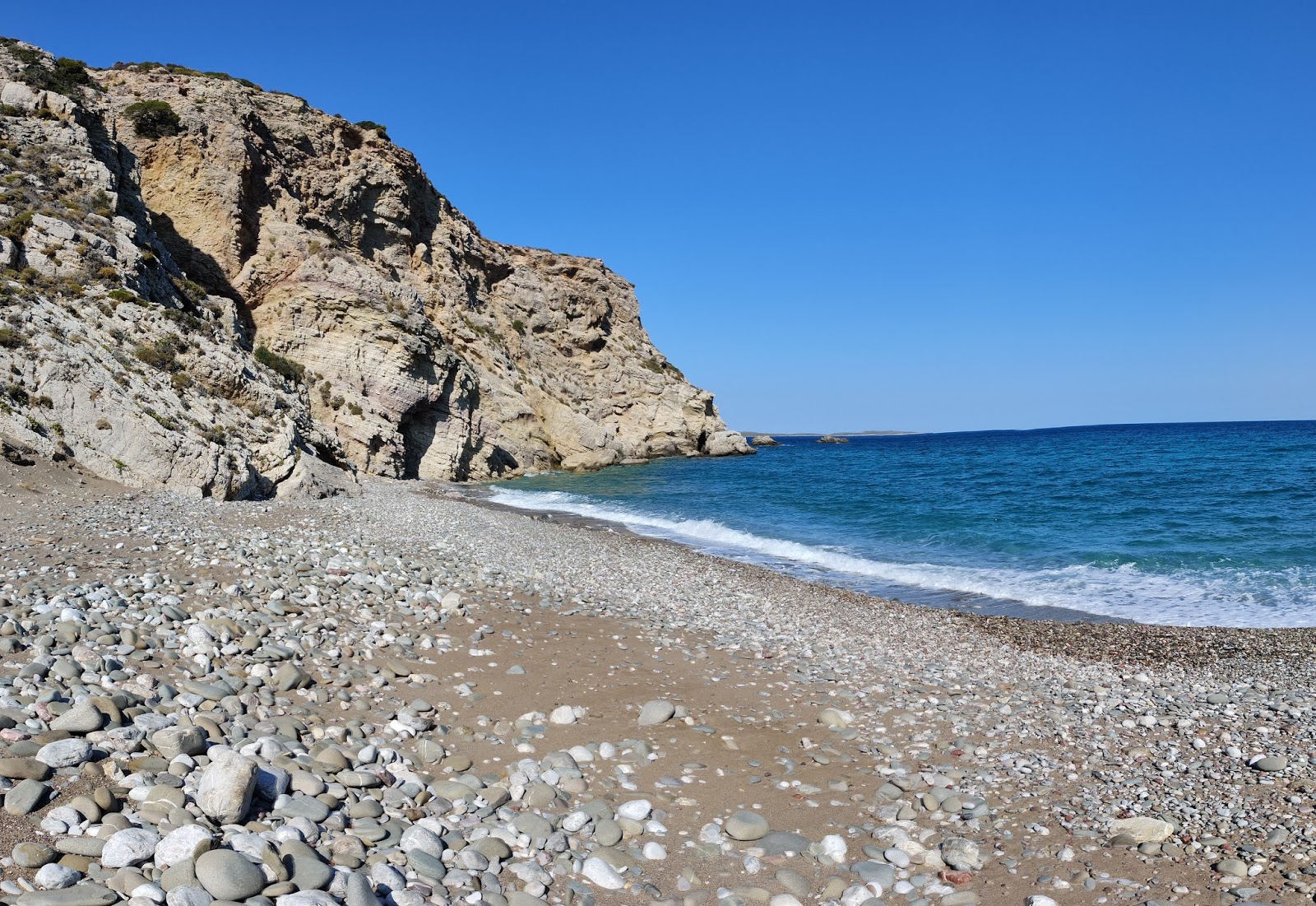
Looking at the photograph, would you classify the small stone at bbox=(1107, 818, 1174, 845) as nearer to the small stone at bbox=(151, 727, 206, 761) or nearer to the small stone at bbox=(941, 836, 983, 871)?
the small stone at bbox=(941, 836, 983, 871)

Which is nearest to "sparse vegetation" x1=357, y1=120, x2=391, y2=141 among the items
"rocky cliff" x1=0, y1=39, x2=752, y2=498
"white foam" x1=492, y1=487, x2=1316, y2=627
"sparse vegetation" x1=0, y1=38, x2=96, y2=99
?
"rocky cliff" x1=0, y1=39, x2=752, y2=498

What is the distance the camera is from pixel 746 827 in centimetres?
533

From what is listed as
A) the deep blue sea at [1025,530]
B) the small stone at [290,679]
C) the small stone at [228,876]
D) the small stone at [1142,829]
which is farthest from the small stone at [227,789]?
the deep blue sea at [1025,530]

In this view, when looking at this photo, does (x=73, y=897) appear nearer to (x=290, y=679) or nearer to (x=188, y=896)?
(x=188, y=896)

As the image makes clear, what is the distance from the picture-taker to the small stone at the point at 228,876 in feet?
11.6

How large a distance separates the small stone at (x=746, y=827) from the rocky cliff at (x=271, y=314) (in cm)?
1680

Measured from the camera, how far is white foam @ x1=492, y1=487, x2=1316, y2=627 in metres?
15.1

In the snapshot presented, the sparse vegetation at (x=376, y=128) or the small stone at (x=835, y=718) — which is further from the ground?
the sparse vegetation at (x=376, y=128)

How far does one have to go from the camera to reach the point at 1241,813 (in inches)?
218

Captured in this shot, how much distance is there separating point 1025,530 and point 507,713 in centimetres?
2349

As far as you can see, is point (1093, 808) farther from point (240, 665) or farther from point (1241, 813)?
point (240, 665)

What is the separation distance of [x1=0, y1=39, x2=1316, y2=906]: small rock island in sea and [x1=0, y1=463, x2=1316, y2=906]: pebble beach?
31 mm

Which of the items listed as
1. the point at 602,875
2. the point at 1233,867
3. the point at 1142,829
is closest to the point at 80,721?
the point at 602,875

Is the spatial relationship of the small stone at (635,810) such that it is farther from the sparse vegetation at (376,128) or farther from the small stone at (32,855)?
the sparse vegetation at (376,128)
